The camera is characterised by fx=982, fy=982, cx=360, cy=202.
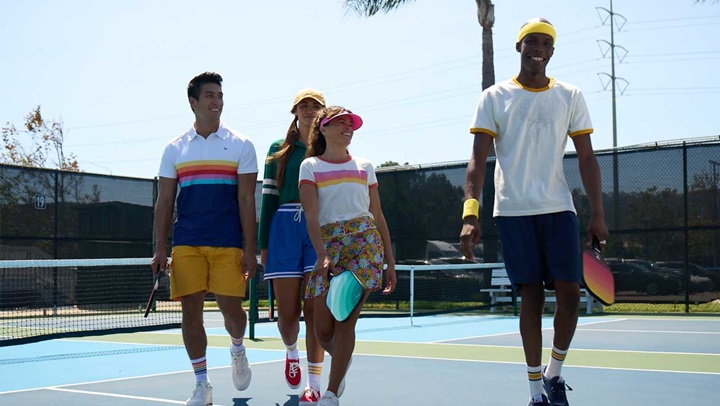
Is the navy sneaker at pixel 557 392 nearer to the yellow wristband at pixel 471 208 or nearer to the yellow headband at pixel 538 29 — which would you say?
the yellow wristband at pixel 471 208

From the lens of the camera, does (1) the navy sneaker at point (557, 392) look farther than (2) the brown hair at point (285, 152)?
No

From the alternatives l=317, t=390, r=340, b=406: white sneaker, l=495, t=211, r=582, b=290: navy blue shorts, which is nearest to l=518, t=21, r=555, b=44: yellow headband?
l=495, t=211, r=582, b=290: navy blue shorts

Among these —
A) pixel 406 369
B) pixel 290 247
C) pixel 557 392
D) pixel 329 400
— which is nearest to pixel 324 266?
pixel 329 400

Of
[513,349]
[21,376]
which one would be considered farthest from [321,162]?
[513,349]

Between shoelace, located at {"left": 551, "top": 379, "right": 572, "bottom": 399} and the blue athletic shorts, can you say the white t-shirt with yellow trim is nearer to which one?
shoelace, located at {"left": 551, "top": 379, "right": 572, "bottom": 399}

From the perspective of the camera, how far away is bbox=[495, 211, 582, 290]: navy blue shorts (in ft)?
15.9

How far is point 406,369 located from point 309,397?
227 cm

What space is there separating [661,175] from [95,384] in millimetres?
11975

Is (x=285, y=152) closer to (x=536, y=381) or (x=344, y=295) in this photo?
(x=344, y=295)

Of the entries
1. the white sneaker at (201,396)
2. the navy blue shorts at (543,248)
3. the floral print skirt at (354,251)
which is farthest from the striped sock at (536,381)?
the white sneaker at (201,396)

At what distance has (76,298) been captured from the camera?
16.5 meters

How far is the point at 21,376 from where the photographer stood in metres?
7.63

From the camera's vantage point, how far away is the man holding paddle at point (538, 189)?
488 centimetres

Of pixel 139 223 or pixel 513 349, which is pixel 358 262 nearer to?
pixel 513 349
